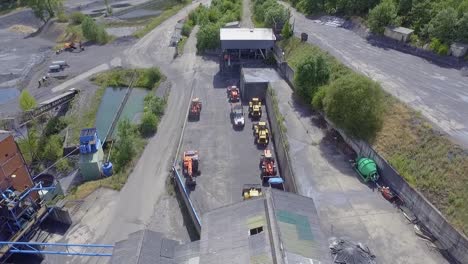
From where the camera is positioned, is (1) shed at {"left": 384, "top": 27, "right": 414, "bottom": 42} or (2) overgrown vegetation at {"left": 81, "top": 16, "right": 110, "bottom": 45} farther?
(2) overgrown vegetation at {"left": 81, "top": 16, "right": 110, "bottom": 45}

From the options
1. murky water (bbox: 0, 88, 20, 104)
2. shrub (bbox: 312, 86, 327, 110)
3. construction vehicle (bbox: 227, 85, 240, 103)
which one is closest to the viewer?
shrub (bbox: 312, 86, 327, 110)

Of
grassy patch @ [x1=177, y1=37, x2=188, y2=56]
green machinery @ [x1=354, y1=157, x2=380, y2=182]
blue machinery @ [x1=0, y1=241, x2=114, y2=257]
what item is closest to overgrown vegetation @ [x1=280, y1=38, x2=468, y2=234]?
green machinery @ [x1=354, y1=157, x2=380, y2=182]

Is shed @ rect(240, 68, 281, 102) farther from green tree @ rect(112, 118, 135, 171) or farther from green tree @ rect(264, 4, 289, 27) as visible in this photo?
green tree @ rect(112, 118, 135, 171)

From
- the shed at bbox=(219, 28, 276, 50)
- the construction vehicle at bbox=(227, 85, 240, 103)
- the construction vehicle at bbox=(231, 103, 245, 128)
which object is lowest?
the construction vehicle at bbox=(231, 103, 245, 128)

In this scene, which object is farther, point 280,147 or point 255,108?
point 255,108

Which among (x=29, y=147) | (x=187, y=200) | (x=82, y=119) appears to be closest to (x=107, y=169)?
(x=187, y=200)

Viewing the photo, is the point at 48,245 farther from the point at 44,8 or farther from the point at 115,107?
the point at 44,8

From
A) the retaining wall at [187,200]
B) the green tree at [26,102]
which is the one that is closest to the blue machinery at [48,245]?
the retaining wall at [187,200]
